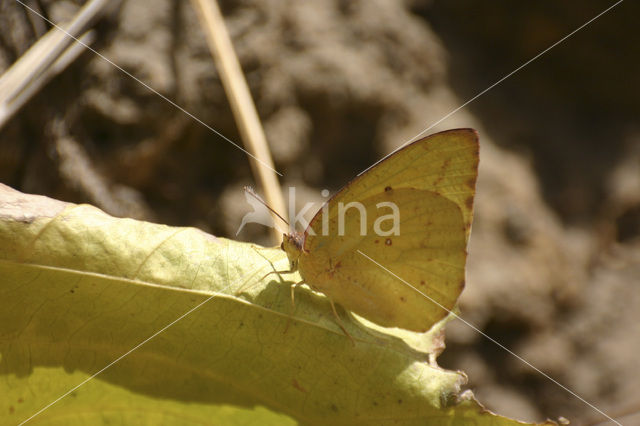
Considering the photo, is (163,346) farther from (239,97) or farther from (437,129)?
(437,129)

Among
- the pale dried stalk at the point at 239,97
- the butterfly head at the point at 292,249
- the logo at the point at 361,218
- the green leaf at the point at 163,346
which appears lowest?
the green leaf at the point at 163,346

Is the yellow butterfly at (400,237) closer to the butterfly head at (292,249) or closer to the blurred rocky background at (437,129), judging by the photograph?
the butterfly head at (292,249)

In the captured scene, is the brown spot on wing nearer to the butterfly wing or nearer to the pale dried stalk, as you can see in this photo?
the butterfly wing

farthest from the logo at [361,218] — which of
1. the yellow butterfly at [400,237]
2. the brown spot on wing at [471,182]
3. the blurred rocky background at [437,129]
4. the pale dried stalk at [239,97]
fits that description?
the blurred rocky background at [437,129]

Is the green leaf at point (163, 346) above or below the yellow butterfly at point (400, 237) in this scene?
below

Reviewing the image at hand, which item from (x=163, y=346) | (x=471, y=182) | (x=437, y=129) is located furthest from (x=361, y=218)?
(x=437, y=129)

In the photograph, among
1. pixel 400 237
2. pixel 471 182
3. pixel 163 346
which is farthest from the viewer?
pixel 400 237
